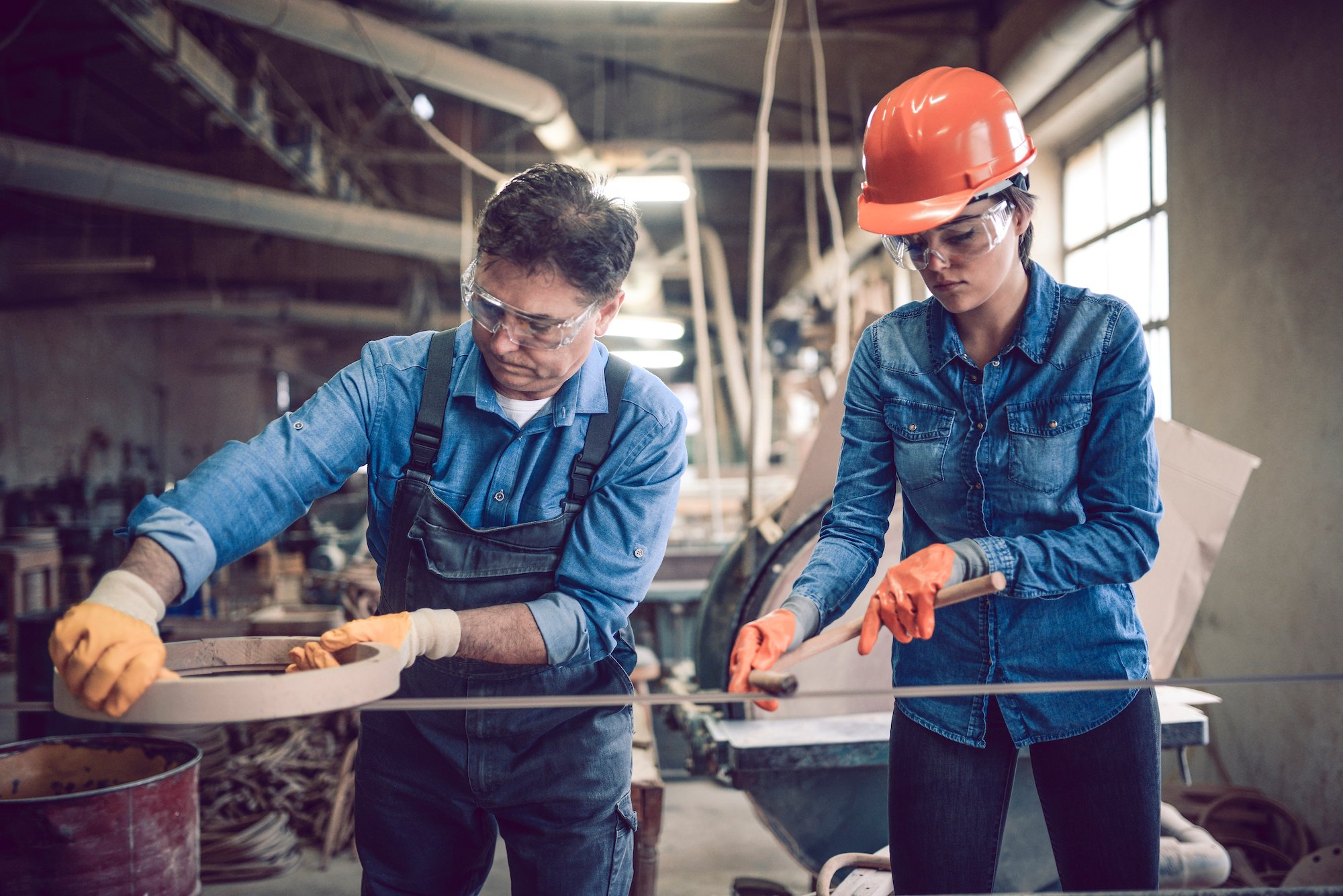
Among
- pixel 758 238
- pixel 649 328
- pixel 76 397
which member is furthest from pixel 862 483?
pixel 76 397

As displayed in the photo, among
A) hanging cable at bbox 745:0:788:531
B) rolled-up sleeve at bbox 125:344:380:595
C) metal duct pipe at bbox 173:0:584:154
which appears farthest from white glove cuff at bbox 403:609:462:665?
metal duct pipe at bbox 173:0:584:154

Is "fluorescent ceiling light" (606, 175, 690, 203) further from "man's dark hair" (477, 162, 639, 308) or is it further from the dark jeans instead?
the dark jeans

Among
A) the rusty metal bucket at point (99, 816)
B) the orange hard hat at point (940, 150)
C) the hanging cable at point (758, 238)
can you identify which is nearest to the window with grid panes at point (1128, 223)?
the hanging cable at point (758, 238)

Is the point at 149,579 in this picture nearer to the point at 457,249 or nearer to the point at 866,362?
the point at 866,362

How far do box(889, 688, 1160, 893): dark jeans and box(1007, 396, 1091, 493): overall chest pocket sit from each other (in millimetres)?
379

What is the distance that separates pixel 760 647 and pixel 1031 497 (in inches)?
20.1

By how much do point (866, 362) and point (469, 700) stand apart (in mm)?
921

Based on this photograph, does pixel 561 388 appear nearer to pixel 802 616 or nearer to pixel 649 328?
pixel 802 616

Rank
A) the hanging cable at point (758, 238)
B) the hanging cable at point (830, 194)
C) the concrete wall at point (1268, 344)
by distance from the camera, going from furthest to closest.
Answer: the hanging cable at point (830, 194), the concrete wall at point (1268, 344), the hanging cable at point (758, 238)

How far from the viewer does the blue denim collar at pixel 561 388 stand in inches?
63.8

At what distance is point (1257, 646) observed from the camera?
367 centimetres

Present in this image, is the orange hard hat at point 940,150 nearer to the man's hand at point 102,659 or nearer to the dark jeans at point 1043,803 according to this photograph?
the dark jeans at point 1043,803

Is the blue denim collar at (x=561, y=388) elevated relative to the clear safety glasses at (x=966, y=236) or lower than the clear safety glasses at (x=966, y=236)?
lower

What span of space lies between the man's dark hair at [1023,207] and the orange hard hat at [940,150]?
0.08 feet
